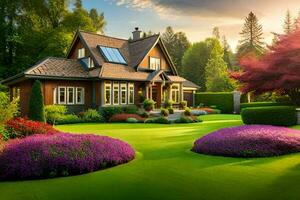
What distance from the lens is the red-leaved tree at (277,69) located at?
1718 cm

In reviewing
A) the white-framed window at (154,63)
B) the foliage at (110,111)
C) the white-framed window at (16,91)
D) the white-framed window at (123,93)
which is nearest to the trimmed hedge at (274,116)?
the foliage at (110,111)

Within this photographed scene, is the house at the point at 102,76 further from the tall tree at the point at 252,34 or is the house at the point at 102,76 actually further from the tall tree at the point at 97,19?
the tall tree at the point at 252,34

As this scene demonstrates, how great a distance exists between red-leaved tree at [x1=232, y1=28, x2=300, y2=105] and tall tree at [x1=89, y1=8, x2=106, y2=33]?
3945cm

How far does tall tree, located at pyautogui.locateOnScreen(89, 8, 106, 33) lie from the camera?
180 ft

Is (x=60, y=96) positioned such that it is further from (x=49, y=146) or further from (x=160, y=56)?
(x=49, y=146)

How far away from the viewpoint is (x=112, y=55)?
107ft

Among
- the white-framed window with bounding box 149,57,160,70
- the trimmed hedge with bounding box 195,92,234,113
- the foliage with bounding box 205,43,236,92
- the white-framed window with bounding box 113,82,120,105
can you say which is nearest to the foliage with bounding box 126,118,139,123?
the white-framed window with bounding box 113,82,120,105

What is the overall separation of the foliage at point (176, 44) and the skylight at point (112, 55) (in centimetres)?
4262

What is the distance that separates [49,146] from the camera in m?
8.21

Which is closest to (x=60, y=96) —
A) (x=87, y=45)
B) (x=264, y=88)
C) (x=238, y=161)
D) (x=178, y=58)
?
(x=87, y=45)

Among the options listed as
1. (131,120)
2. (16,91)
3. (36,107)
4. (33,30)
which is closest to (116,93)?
(131,120)

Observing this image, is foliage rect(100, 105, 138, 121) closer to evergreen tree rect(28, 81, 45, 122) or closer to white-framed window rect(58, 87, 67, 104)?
white-framed window rect(58, 87, 67, 104)

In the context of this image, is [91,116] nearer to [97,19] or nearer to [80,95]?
[80,95]

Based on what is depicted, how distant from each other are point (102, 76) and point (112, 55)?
5.58m
